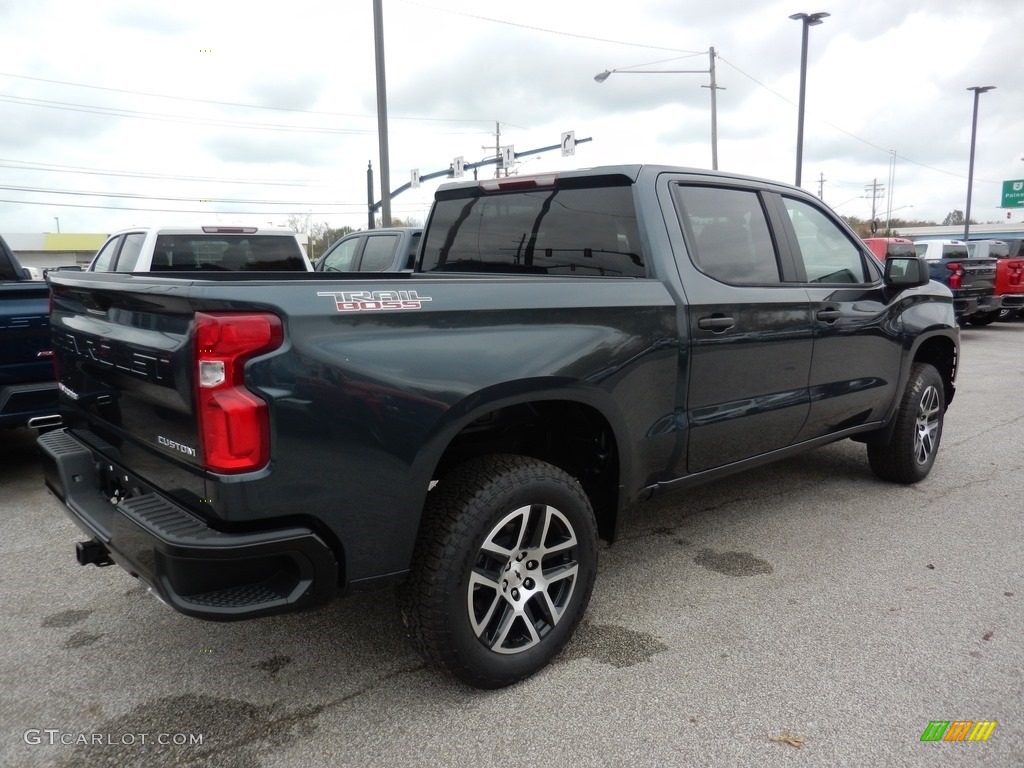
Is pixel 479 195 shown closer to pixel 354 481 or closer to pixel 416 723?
pixel 354 481

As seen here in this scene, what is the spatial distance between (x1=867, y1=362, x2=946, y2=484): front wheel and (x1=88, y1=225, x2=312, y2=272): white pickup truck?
5221 mm

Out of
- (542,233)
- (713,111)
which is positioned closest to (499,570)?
(542,233)

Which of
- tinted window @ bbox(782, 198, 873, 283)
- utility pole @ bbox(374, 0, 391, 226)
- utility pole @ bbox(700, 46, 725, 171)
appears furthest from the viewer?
utility pole @ bbox(700, 46, 725, 171)

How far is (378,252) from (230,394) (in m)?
7.82

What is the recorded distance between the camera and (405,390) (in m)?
2.34

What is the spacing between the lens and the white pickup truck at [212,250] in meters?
7.34

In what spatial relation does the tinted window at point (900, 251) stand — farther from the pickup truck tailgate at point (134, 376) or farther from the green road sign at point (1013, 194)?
the green road sign at point (1013, 194)

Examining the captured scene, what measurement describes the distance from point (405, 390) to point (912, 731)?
6.51 feet

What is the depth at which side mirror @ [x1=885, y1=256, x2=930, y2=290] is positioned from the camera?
4375mm

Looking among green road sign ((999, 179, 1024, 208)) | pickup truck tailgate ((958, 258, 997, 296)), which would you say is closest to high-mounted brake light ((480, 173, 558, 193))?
pickup truck tailgate ((958, 258, 997, 296))

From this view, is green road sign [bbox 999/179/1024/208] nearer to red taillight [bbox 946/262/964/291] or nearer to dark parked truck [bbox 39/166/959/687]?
red taillight [bbox 946/262/964/291]

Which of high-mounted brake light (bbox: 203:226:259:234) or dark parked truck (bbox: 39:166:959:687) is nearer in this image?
dark parked truck (bbox: 39:166:959:687)

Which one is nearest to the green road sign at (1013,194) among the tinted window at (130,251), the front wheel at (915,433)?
the front wheel at (915,433)

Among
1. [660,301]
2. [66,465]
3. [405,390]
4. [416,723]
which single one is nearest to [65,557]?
[66,465]
